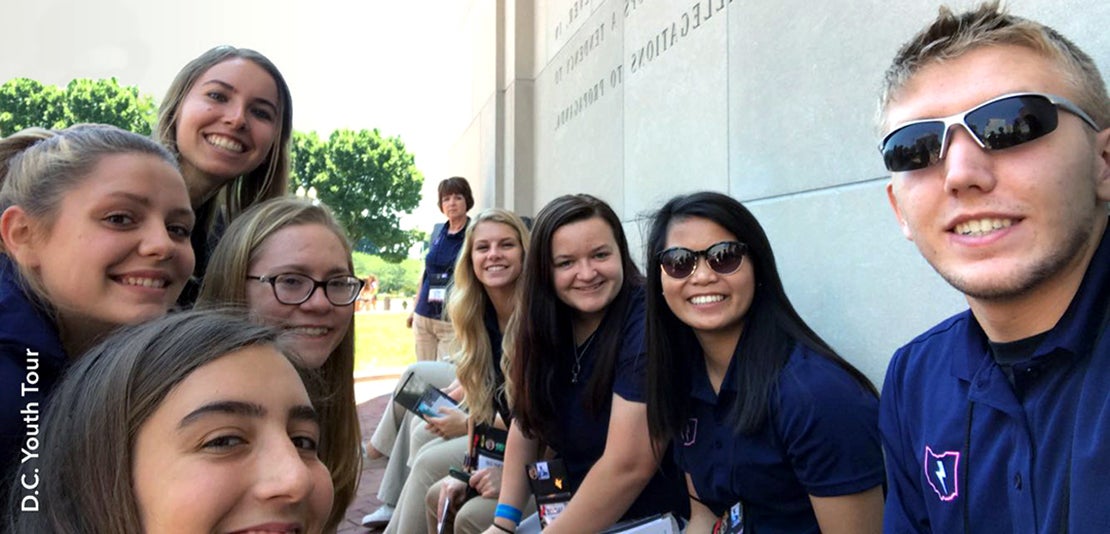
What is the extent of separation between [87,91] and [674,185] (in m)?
34.5

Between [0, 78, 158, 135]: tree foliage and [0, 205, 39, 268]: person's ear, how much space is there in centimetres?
3254

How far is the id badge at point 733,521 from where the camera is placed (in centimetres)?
198

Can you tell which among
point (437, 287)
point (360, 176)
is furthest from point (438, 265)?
point (360, 176)

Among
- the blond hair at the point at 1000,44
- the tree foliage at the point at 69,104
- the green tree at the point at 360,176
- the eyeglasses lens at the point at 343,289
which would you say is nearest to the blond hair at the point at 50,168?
the eyeglasses lens at the point at 343,289

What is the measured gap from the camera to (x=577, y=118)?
665 centimetres

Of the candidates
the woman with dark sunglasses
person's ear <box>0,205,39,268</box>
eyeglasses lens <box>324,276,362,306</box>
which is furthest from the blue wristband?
person's ear <box>0,205,39,268</box>

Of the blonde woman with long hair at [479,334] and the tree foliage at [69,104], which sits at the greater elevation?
the tree foliage at [69,104]

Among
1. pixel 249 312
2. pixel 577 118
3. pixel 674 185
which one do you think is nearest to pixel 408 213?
pixel 577 118

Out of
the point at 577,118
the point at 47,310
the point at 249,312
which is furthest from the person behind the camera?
the point at 577,118

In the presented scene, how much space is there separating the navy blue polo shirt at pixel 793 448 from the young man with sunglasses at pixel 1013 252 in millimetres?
420

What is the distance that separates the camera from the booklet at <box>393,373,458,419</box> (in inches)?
152

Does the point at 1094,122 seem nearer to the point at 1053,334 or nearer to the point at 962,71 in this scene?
the point at 962,71

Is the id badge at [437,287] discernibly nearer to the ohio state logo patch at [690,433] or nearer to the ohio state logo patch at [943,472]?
the ohio state logo patch at [690,433]

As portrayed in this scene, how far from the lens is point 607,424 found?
2.70 metres
